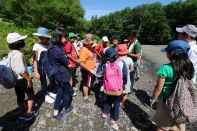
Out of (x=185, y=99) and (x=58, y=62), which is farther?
(x=58, y=62)

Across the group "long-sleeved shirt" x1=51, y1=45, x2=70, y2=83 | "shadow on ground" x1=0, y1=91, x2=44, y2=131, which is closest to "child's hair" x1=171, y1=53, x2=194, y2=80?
"long-sleeved shirt" x1=51, y1=45, x2=70, y2=83

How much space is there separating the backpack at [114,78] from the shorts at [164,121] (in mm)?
1234

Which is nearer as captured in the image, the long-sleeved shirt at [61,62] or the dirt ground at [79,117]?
the long-sleeved shirt at [61,62]

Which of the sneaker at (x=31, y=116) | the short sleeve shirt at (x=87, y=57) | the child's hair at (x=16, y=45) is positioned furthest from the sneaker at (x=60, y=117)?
the child's hair at (x=16, y=45)

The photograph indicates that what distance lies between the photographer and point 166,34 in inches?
2628

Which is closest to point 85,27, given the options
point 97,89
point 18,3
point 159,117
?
point 18,3

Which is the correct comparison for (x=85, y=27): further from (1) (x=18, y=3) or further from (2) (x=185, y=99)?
(2) (x=185, y=99)

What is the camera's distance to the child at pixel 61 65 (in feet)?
17.4

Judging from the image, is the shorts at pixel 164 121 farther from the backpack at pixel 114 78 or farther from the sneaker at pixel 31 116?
the sneaker at pixel 31 116

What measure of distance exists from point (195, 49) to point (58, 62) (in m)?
2.71

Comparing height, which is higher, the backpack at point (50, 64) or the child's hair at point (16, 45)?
the child's hair at point (16, 45)

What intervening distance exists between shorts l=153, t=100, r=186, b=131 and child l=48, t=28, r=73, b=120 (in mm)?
2143

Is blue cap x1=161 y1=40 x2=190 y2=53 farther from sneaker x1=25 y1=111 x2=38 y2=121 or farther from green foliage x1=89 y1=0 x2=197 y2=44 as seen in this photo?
green foliage x1=89 y1=0 x2=197 y2=44

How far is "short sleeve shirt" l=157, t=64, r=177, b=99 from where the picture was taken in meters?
3.97
